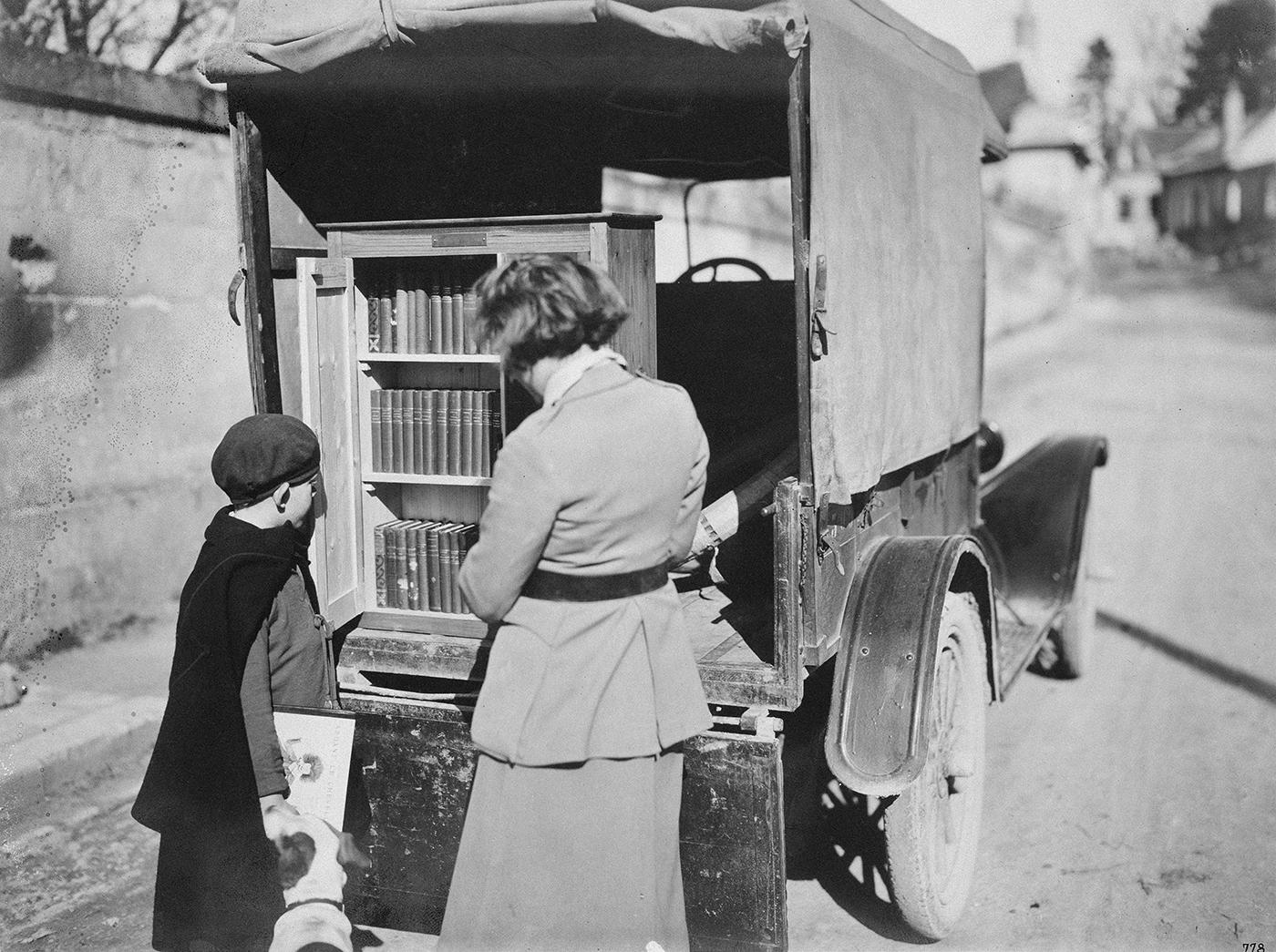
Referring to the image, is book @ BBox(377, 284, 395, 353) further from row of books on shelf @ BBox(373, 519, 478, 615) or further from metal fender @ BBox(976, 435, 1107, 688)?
metal fender @ BBox(976, 435, 1107, 688)

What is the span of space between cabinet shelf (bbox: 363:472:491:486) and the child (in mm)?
801

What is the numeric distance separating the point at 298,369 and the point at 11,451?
265cm

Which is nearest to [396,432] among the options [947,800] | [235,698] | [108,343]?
[235,698]

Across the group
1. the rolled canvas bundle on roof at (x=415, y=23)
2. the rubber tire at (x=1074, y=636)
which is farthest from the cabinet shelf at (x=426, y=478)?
the rubber tire at (x=1074, y=636)

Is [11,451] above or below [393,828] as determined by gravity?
above

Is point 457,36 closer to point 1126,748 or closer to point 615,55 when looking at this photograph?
point 615,55

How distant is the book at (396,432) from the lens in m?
3.92

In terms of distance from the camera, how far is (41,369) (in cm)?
571

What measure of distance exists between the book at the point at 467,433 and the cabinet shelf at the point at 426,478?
32 millimetres

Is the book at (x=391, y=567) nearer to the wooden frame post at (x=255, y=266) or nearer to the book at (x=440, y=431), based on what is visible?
the book at (x=440, y=431)

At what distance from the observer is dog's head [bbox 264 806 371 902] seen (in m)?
2.89

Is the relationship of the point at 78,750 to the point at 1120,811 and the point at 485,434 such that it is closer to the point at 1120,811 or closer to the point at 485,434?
the point at 485,434

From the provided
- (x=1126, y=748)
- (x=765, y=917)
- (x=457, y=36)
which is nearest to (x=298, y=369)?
(x=457, y=36)

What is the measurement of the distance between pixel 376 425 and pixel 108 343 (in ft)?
9.17
